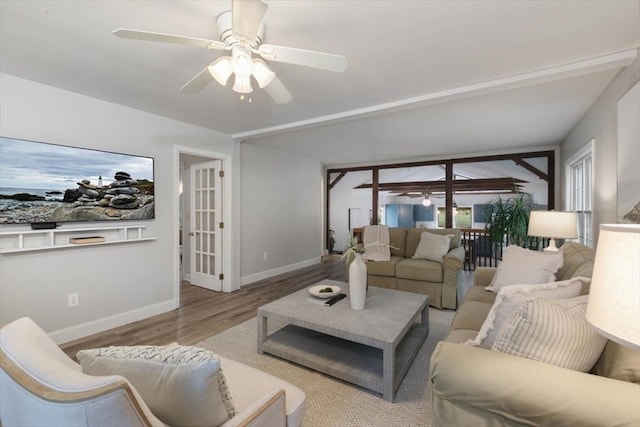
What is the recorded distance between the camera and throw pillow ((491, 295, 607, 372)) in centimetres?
107

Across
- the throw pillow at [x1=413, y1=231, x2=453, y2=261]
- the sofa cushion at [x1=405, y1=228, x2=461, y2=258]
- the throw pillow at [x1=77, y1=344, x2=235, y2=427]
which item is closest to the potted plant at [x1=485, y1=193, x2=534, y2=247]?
the sofa cushion at [x1=405, y1=228, x2=461, y2=258]

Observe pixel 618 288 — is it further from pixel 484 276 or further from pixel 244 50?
pixel 484 276

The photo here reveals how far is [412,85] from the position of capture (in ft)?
8.30

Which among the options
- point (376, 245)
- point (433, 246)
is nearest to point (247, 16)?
point (376, 245)

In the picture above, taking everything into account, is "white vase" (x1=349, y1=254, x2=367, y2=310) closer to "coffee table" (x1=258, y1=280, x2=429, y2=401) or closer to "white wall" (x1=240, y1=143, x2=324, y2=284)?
"coffee table" (x1=258, y1=280, x2=429, y2=401)

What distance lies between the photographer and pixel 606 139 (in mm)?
2576

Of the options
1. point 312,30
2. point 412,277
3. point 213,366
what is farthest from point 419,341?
point 312,30

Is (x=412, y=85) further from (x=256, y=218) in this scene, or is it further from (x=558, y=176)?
(x=558, y=176)

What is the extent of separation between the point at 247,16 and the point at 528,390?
1.84 m

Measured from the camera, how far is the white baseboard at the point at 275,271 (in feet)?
15.4

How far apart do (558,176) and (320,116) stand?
13.9 ft

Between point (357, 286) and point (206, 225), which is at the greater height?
point (206, 225)

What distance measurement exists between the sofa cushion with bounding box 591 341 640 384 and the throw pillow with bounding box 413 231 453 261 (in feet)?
9.03

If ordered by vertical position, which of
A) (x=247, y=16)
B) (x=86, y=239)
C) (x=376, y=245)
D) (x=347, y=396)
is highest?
(x=247, y=16)
